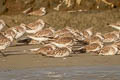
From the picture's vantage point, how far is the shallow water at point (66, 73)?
38.5 ft

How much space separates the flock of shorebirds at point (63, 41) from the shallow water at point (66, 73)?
181 cm

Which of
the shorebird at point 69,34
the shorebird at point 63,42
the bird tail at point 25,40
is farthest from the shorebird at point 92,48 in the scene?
the bird tail at point 25,40

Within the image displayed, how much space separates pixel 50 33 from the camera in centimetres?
1816

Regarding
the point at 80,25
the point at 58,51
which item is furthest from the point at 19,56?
the point at 80,25

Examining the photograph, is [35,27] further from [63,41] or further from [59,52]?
[59,52]

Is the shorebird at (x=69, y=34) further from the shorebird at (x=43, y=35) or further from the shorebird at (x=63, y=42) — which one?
the shorebird at (x=63, y=42)

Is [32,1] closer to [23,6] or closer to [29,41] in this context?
[23,6]

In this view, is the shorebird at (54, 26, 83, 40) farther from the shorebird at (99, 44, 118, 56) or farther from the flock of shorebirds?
the shorebird at (99, 44, 118, 56)

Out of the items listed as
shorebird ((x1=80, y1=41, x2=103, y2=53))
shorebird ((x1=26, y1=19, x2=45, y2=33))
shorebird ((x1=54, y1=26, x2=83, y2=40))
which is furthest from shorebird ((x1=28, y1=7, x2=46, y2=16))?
shorebird ((x1=80, y1=41, x2=103, y2=53))

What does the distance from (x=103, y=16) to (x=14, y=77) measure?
401 inches

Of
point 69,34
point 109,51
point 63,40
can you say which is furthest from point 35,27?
point 109,51

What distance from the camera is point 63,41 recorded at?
1599 centimetres

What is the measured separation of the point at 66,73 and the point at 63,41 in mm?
3763

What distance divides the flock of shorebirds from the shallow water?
1812mm
